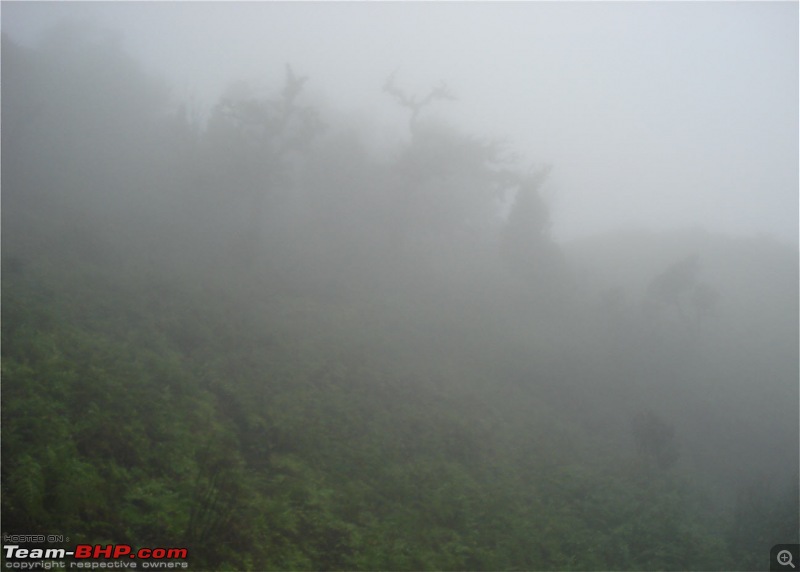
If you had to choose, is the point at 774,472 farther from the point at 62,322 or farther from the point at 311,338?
the point at 62,322

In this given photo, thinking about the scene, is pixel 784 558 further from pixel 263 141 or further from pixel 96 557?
pixel 263 141

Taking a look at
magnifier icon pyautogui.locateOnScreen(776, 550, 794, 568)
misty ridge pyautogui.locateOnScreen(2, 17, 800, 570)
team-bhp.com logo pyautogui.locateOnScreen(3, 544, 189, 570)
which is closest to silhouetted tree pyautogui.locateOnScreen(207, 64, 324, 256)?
misty ridge pyautogui.locateOnScreen(2, 17, 800, 570)

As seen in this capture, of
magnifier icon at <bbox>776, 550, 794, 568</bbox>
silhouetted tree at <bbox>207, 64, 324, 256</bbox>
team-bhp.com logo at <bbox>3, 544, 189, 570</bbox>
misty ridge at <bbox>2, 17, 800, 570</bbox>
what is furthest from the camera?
silhouetted tree at <bbox>207, 64, 324, 256</bbox>

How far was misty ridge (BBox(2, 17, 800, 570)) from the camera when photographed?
28.8 feet

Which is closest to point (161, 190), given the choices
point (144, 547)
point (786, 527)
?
point (144, 547)

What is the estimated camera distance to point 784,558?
1149 cm

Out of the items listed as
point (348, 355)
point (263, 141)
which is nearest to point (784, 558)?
point (348, 355)

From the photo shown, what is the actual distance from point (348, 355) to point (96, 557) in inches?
538

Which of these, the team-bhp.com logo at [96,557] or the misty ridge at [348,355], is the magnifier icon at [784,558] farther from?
the team-bhp.com logo at [96,557]

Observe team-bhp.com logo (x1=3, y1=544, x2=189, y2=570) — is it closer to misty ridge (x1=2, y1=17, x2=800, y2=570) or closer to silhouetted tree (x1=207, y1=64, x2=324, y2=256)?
misty ridge (x1=2, y1=17, x2=800, y2=570)

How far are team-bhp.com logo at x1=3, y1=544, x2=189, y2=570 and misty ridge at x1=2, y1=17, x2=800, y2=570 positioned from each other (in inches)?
10.3

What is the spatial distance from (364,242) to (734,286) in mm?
40550

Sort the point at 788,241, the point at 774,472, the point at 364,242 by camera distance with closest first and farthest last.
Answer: the point at 774,472
the point at 364,242
the point at 788,241

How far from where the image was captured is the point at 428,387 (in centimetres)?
1945
